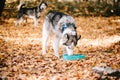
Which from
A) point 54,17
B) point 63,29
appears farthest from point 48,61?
point 54,17

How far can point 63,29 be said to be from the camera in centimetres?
1048

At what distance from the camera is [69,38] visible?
10.2 m

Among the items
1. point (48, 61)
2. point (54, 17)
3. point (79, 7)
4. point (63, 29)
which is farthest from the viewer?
point (79, 7)

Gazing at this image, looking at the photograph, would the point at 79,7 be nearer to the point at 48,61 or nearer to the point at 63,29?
the point at 48,61

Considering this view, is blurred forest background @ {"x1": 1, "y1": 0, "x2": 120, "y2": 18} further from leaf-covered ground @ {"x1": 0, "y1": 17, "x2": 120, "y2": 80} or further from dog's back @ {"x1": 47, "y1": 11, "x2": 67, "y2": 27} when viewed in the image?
dog's back @ {"x1": 47, "y1": 11, "x2": 67, "y2": 27}

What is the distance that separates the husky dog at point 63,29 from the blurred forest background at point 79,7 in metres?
16.7

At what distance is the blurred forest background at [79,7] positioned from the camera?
3067 centimetres

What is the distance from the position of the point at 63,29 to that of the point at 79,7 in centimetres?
2342

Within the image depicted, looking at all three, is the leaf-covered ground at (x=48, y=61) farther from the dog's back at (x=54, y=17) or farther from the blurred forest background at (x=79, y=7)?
the blurred forest background at (x=79, y=7)

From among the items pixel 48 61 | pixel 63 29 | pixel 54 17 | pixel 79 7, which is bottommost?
pixel 79 7

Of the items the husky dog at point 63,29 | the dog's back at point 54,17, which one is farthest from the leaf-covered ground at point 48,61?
the dog's back at point 54,17

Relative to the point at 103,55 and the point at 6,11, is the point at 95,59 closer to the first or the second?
Answer: the point at 103,55

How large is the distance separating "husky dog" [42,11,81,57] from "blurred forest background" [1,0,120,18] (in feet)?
54.8

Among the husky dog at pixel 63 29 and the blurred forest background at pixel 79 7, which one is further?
the blurred forest background at pixel 79 7
